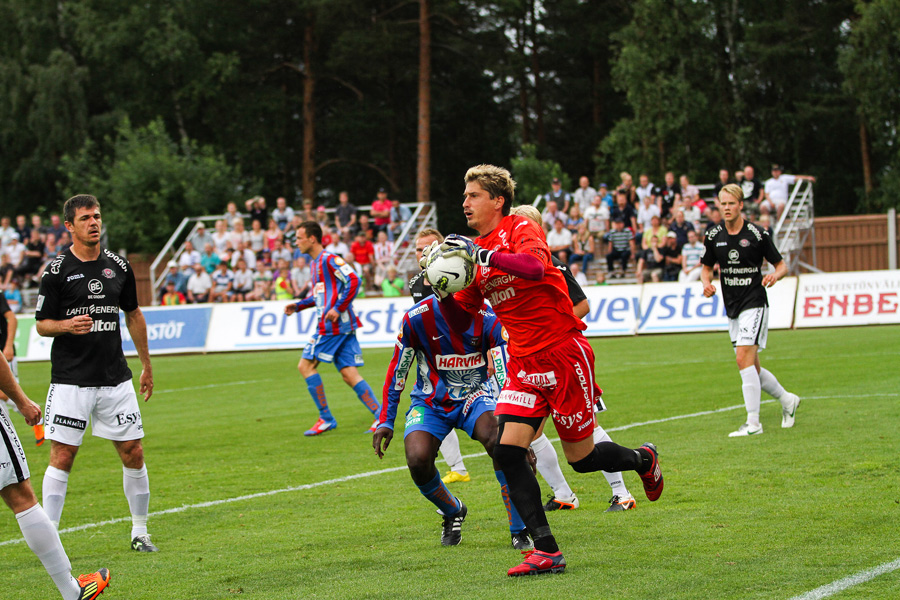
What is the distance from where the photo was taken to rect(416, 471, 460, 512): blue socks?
636 cm

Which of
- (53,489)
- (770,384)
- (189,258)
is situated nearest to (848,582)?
(53,489)

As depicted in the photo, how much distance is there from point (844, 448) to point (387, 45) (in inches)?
1394

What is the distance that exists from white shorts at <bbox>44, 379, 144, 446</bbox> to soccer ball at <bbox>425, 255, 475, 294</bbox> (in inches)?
105

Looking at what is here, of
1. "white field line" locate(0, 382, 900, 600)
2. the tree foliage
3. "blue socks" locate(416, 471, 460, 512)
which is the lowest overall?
"white field line" locate(0, 382, 900, 600)

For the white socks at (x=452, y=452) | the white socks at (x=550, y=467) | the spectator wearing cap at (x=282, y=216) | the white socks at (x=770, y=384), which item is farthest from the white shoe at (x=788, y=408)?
the spectator wearing cap at (x=282, y=216)

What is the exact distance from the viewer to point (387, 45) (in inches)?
1640

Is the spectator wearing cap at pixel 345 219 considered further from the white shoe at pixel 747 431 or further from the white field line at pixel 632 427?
the white shoe at pixel 747 431

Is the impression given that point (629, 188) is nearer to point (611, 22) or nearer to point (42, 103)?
point (611, 22)

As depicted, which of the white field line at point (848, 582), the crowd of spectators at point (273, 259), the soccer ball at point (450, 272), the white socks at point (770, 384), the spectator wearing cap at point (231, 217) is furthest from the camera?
the spectator wearing cap at point (231, 217)

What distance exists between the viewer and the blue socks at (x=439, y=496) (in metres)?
6.36

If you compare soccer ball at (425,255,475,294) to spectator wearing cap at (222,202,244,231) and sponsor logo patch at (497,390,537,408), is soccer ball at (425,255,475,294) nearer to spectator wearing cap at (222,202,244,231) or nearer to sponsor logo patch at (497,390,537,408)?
sponsor logo patch at (497,390,537,408)

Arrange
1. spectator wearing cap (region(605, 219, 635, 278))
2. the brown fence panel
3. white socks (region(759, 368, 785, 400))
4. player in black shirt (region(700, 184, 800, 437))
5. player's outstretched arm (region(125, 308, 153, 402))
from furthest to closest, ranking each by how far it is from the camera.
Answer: the brown fence panel < spectator wearing cap (region(605, 219, 635, 278)) < white socks (region(759, 368, 785, 400)) < player in black shirt (region(700, 184, 800, 437)) < player's outstretched arm (region(125, 308, 153, 402))

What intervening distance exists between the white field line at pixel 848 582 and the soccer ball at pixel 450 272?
2.29 m

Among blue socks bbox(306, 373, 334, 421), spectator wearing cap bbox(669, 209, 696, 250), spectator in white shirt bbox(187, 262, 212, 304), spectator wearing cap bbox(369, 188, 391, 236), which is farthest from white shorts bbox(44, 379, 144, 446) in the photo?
spectator wearing cap bbox(369, 188, 391, 236)
